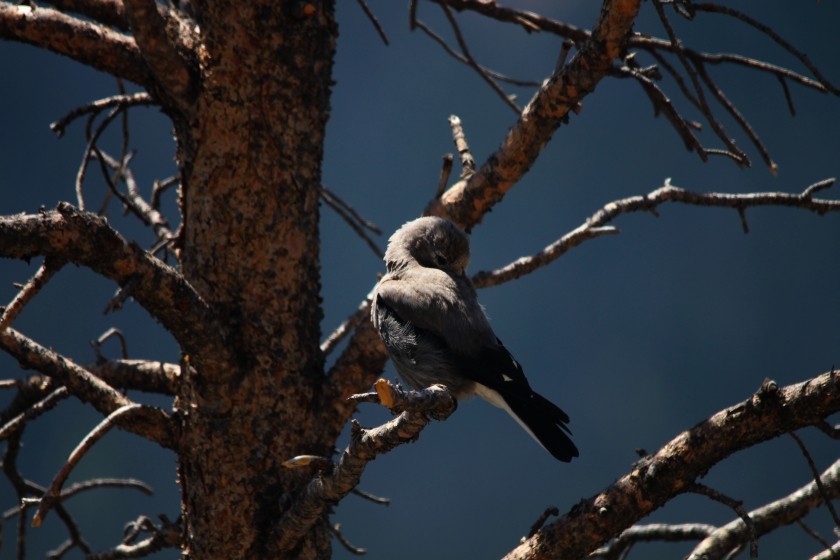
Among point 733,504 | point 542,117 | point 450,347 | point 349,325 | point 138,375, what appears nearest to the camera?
point 733,504

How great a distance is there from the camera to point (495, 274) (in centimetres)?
282

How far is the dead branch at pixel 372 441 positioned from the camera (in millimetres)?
1748

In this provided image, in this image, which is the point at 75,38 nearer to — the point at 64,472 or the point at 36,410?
the point at 36,410

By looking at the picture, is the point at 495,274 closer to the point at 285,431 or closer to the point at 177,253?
the point at 285,431

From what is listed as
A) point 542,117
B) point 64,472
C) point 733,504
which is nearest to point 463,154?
point 542,117

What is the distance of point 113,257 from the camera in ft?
6.56

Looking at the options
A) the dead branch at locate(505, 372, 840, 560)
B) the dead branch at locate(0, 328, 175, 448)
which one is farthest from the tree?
the dead branch at locate(505, 372, 840, 560)

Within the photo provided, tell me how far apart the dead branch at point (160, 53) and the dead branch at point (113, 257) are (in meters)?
0.65

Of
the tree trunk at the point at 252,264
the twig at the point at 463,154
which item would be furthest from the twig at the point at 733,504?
the twig at the point at 463,154

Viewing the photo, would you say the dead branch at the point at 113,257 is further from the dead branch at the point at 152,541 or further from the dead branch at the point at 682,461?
the dead branch at the point at 682,461

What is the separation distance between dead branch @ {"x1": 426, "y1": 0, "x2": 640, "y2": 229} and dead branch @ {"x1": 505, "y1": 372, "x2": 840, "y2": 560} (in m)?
0.95

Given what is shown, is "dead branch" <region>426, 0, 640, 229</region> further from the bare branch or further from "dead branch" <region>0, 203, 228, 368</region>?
the bare branch

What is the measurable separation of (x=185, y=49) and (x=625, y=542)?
6.83 ft

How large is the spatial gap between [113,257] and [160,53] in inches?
28.6
